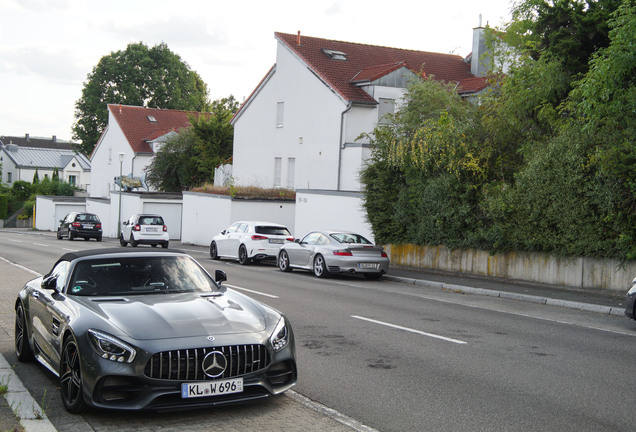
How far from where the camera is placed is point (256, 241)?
24797 millimetres

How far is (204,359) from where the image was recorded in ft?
19.0

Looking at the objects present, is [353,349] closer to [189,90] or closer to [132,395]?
[132,395]

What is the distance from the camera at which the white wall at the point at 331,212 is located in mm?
26109

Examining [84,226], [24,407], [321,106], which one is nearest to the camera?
[24,407]

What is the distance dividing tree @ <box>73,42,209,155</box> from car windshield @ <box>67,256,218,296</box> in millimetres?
64381

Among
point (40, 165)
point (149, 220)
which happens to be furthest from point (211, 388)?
point (40, 165)

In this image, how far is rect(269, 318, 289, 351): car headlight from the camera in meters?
6.23

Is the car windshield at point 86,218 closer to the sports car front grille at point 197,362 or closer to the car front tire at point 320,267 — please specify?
the car front tire at point 320,267

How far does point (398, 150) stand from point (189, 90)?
58648mm

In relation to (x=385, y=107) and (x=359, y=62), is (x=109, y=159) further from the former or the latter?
(x=385, y=107)

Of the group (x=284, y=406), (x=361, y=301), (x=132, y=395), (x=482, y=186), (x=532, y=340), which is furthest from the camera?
(x=482, y=186)

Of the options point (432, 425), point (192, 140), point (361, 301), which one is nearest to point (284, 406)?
point (432, 425)

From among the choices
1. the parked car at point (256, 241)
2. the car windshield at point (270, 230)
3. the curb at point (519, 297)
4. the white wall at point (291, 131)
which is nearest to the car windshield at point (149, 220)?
the white wall at point (291, 131)

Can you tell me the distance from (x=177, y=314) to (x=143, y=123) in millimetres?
61350
